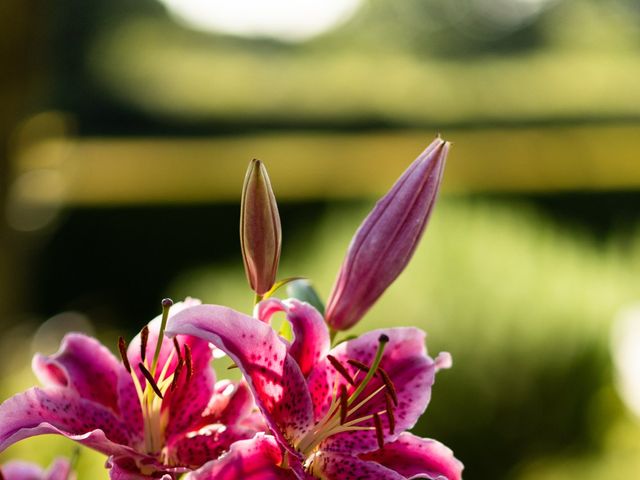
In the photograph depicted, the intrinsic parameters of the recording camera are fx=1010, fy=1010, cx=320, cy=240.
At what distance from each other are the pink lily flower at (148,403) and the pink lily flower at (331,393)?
3 centimetres

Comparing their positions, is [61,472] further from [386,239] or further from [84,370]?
[386,239]

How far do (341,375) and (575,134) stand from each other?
4715mm

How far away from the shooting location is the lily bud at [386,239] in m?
0.61

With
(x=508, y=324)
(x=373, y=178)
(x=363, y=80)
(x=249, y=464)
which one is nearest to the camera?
(x=249, y=464)

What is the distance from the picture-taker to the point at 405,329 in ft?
1.85

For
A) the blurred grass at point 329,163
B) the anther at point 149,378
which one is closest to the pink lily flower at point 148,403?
the anther at point 149,378

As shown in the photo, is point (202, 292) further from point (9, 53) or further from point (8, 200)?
point (9, 53)

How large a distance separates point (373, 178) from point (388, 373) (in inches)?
176

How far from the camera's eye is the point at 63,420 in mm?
534

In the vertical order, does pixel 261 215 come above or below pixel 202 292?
below

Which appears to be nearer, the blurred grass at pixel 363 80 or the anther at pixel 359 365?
the anther at pixel 359 365

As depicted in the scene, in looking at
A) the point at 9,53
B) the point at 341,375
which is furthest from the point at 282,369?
the point at 9,53

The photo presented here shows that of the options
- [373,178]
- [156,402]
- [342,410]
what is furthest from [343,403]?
[373,178]

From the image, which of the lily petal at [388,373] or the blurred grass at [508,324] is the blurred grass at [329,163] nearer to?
the blurred grass at [508,324]
